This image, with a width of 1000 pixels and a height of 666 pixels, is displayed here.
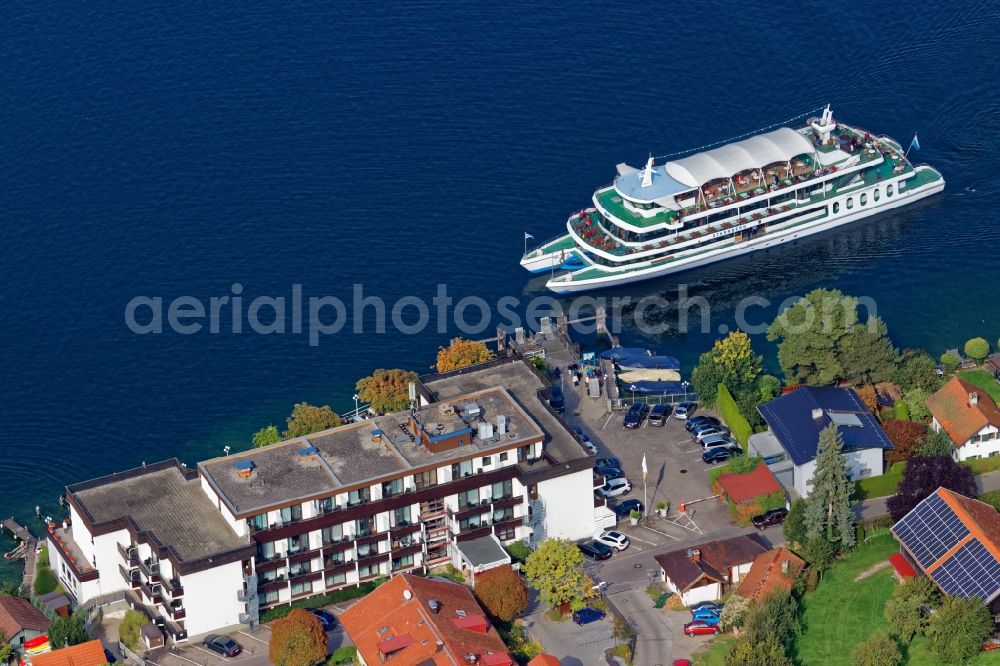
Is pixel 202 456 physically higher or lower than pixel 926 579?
higher

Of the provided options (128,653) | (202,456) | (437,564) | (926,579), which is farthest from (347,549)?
(926,579)

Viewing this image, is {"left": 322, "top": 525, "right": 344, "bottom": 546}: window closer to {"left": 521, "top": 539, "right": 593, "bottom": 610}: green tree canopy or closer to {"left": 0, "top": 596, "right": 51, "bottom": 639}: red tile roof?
{"left": 521, "top": 539, "right": 593, "bottom": 610}: green tree canopy

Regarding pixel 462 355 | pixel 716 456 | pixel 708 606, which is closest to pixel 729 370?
pixel 716 456

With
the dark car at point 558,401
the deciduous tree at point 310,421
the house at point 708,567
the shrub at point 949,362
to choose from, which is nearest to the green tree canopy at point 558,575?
the house at point 708,567

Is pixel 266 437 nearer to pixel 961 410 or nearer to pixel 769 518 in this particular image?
pixel 769 518

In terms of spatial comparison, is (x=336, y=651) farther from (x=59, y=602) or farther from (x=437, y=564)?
(x=59, y=602)

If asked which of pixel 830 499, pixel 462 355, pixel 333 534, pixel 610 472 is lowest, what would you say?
pixel 830 499

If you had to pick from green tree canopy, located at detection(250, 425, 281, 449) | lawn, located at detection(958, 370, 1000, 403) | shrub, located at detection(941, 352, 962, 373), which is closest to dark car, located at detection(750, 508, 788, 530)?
lawn, located at detection(958, 370, 1000, 403)
